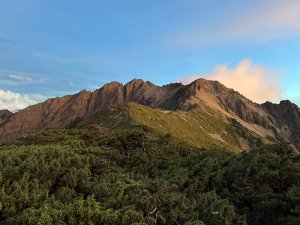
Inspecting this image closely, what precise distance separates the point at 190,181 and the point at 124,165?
601 inches

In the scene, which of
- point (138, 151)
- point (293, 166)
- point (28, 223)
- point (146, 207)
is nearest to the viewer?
point (28, 223)

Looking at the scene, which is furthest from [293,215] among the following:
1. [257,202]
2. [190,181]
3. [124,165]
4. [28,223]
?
[124,165]

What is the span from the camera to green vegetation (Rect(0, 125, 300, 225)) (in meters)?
29.5

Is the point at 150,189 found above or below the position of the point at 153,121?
below

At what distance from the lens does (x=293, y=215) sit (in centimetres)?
3881

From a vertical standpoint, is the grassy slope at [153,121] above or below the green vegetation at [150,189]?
above

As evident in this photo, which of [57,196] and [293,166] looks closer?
[57,196]

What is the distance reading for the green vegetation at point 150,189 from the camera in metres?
29.5

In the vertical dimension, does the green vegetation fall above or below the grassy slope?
below

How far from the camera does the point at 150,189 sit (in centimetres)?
3797

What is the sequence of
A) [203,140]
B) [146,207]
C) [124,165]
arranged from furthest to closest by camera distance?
[203,140] < [124,165] < [146,207]

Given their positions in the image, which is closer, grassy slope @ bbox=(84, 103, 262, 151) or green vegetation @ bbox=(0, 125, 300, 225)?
green vegetation @ bbox=(0, 125, 300, 225)

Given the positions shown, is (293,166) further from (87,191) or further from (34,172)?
(34,172)

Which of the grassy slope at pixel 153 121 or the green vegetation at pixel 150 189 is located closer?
the green vegetation at pixel 150 189
